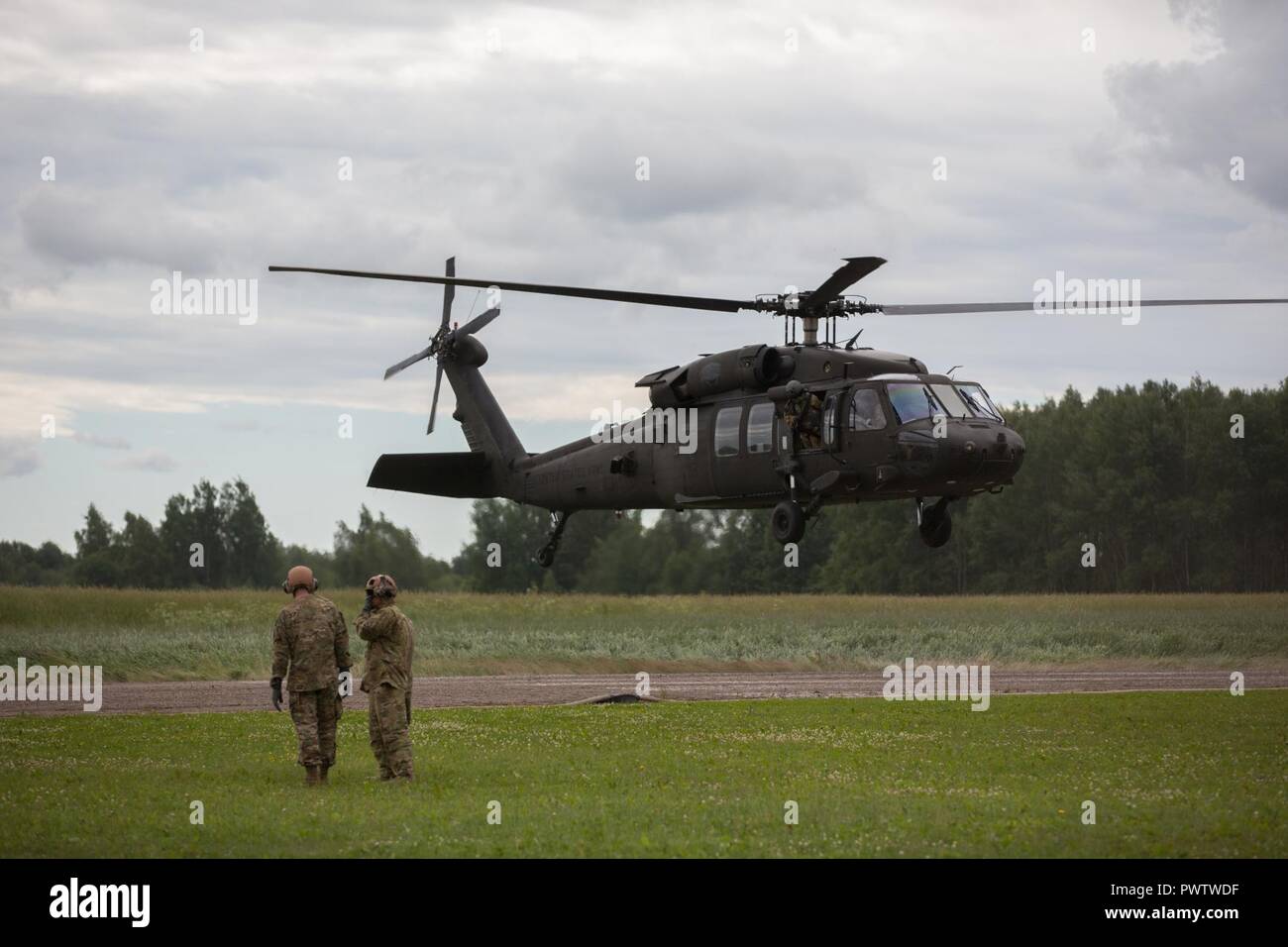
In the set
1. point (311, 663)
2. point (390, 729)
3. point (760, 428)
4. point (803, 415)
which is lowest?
point (390, 729)

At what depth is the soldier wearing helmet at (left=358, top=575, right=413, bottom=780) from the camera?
16312 millimetres

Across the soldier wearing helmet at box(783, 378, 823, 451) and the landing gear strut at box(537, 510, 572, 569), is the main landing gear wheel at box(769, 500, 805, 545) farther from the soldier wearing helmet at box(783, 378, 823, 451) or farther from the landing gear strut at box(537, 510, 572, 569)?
the landing gear strut at box(537, 510, 572, 569)

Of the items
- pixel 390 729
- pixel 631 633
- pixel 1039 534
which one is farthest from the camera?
pixel 1039 534

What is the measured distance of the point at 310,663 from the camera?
16.2 metres

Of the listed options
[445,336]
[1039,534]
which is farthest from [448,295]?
[1039,534]

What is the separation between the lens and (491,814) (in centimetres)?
1411

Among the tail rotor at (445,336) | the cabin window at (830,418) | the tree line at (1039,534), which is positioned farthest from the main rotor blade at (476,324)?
the tree line at (1039,534)

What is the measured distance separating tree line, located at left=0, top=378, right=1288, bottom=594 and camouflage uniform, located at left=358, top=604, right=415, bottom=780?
184 ft

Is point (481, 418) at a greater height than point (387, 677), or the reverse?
point (481, 418)

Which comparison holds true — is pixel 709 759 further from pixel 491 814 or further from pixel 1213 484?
pixel 1213 484

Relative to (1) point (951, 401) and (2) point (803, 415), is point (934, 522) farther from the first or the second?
(2) point (803, 415)

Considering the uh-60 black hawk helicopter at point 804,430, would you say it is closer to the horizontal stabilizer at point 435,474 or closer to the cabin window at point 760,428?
the cabin window at point 760,428

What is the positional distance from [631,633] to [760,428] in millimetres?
16546
